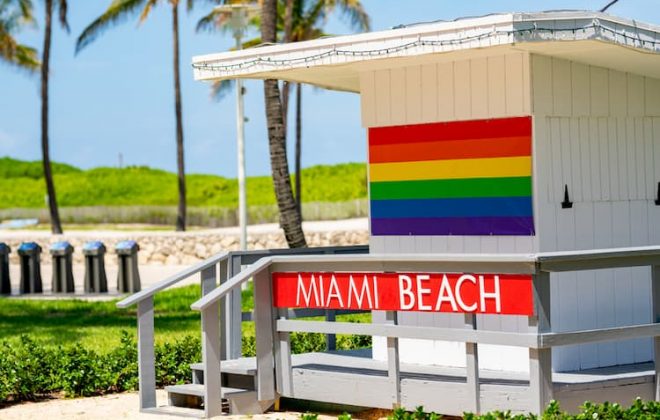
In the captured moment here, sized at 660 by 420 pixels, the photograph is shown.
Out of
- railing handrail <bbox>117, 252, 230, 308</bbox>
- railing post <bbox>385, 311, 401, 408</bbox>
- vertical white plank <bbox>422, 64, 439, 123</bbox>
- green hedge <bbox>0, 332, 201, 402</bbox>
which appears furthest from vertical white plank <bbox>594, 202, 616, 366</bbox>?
green hedge <bbox>0, 332, 201, 402</bbox>

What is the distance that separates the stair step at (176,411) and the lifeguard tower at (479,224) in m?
0.11

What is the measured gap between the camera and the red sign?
864 centimetres

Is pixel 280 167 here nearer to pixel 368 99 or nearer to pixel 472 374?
pixel 368 99

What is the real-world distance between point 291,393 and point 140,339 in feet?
4.44

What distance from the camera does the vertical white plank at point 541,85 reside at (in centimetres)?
982

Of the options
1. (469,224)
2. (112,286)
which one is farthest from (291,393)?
(112,286)

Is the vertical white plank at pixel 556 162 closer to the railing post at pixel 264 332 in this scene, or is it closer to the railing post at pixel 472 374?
the railing post at pixel 472 374

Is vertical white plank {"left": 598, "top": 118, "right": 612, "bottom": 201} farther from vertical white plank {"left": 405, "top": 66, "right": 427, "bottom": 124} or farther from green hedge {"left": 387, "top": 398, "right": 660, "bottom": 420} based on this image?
green hedge {"left": 387, "top": 398, "right": 660, "bottom": 420}

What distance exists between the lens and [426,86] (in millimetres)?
10500

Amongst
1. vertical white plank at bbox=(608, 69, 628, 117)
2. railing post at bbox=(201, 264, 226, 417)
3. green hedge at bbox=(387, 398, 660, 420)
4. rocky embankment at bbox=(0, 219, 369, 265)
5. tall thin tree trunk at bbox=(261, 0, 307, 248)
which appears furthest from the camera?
rocky embankment at bbox=(0, 219, 369, 265)

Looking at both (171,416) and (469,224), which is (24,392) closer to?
(171,416)

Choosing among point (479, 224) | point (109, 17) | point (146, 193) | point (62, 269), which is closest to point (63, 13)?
point (109, 17)

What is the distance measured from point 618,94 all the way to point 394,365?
113 inches

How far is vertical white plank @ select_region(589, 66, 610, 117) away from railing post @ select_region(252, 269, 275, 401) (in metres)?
2.80
